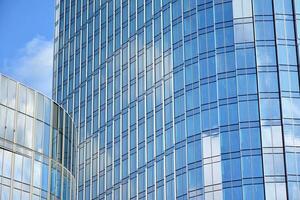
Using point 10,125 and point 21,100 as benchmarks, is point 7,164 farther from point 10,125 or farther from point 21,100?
point 21,100

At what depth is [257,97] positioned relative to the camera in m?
106

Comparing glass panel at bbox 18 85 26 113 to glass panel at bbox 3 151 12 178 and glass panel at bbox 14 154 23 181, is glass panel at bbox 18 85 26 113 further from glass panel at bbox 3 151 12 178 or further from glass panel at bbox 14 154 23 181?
glass panel at bbox 3 151 12 178

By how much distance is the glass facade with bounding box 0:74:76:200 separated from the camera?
244ft

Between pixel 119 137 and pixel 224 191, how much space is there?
27537 mm

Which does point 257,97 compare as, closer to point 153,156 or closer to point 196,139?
point 196,139

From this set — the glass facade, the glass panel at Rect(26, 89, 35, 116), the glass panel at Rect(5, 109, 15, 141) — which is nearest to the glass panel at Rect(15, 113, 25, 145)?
the glass facade

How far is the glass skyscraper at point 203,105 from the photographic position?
10344 cm

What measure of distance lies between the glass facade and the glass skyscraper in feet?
87.4

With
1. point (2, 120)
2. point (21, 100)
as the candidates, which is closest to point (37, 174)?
point (2, 120)

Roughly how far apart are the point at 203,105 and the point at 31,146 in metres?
34.2

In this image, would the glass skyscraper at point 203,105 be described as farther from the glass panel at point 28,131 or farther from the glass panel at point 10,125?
the glass panel at point 10,125

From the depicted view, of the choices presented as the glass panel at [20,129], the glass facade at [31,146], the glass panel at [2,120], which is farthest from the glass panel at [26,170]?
the glass panel at [2,120]

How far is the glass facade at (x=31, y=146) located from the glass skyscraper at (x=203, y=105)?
26625 millimetres

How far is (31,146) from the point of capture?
77.3 meters
